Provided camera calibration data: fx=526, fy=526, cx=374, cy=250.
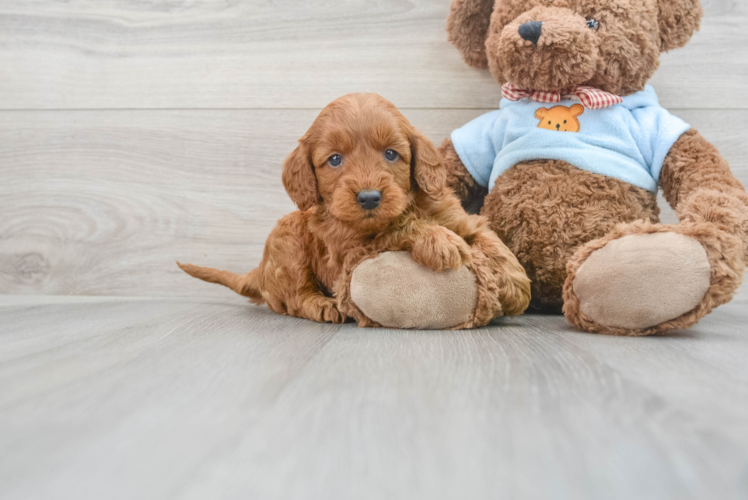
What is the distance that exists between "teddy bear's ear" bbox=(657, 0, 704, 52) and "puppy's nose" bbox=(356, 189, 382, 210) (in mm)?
672

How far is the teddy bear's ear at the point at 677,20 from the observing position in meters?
0.99

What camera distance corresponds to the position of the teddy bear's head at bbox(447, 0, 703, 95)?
36.2 inches

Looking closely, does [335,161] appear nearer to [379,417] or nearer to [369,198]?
[369,198]

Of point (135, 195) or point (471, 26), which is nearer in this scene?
point (471, 26)

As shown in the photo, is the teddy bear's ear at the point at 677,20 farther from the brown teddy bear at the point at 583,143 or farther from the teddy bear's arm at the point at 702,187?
the teddy bear's arm at the point at 702,187

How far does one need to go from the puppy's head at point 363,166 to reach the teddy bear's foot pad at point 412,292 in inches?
2.8

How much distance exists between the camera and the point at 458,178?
1.14 m

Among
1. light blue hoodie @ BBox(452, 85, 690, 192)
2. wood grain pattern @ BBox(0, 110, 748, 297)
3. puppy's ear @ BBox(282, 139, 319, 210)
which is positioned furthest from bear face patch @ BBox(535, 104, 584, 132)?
wood grain pattern @ BBox(0, 110, 748, 297)

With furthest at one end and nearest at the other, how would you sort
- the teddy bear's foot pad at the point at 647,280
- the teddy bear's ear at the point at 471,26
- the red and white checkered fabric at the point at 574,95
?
the teddy bear's ear at the point at 471,26 < the red and white checkered fabric at the point at 574,95 < the teddy bear's foot pad at the point at 647,280

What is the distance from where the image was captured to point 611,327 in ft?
2.57

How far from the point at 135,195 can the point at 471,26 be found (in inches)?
37.2

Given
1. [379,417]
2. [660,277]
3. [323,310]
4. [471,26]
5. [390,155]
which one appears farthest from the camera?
[471,26]

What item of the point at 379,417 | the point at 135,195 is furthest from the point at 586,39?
the point at 135,195

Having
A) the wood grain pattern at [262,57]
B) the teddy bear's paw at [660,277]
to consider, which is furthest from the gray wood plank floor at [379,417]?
the wood grain pattern at [262,57]
